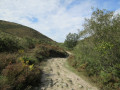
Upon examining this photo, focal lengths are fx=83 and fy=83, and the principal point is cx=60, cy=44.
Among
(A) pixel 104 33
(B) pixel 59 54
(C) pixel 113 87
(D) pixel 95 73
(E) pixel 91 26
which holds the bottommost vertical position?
(C) pixel 113 87

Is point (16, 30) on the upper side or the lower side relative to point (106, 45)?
upper

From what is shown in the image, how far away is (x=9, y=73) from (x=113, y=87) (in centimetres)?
566

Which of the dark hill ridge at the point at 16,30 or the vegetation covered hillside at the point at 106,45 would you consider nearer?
Result: the vegetation covered hillside at the point at 106,45

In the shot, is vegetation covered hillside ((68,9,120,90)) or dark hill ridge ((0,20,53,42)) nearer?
vegetation covered hillside ((68,9,120,90))

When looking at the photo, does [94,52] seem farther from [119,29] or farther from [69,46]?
[69,46]

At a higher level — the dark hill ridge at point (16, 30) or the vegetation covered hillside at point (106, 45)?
the dark hill ridge at point (16, 30)

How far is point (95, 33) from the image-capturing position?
5410mm

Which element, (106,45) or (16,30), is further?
(16,30)

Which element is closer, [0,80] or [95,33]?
[0,80]

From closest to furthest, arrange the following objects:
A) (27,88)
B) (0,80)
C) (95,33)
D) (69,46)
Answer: (0,80), (27,88), (95,33), (69,46)

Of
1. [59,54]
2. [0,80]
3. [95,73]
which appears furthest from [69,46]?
[0,80]

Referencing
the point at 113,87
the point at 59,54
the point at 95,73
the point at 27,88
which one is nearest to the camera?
the point at 27,88

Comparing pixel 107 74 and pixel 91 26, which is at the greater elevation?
pixel 91 26

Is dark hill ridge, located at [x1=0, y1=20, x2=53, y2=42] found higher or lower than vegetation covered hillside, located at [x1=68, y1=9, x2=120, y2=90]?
higher
